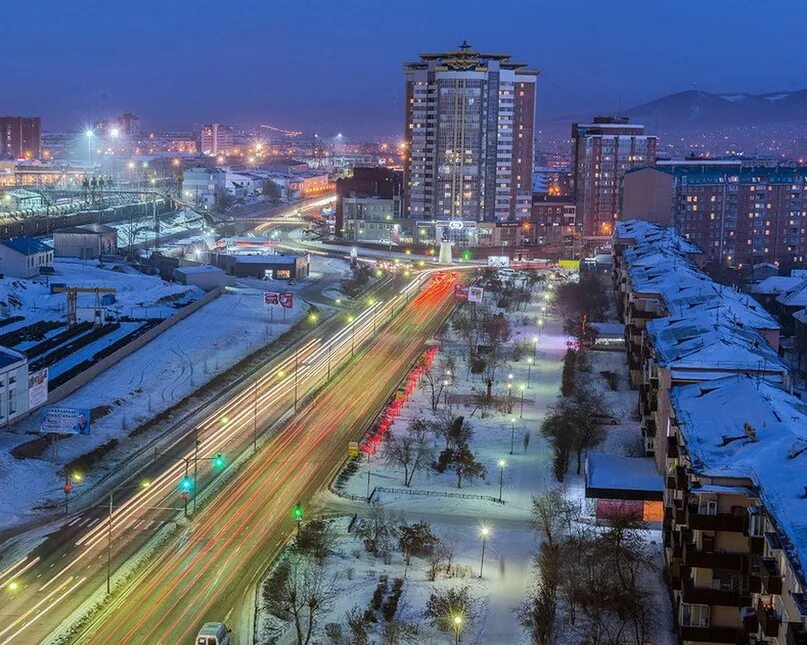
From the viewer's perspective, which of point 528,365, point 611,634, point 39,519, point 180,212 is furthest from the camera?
point 180,212

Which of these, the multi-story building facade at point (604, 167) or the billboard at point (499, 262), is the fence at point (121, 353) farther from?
the multi-story building facade at point (604, 167)

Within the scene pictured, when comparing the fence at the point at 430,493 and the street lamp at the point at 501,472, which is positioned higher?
the street lamp at the point at 501,472

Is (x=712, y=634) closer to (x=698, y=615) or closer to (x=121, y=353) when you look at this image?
(x=698, y=615)

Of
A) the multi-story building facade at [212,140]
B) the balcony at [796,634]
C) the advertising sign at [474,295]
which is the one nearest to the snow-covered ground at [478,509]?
the balcony at [796,634]

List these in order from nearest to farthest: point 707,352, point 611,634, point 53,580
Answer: point 611,634, point 53,580, point 707,352

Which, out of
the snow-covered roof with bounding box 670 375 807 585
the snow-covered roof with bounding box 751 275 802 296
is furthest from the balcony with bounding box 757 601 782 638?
the snow-covered roof with bounding box 751 275 802 296

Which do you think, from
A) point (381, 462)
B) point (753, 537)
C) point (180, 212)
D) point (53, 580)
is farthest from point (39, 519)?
point (180, 212)

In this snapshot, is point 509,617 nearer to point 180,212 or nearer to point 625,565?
point 625,565
